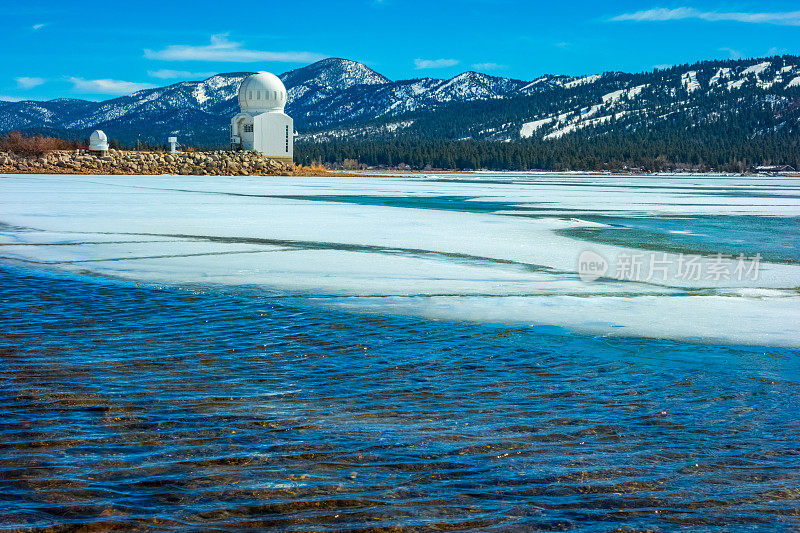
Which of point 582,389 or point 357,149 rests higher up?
point 357,149

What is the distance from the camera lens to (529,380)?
5547mm

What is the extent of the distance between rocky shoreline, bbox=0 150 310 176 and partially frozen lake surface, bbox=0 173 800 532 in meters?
50.6

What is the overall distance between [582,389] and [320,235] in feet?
34.3

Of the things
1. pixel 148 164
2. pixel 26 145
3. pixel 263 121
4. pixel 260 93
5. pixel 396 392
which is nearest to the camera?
pixel 396 392

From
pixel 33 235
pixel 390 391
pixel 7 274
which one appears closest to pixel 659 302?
pixel 390 391

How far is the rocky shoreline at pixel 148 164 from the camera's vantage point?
57656 millimetres

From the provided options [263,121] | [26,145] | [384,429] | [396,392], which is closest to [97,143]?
[26,145]

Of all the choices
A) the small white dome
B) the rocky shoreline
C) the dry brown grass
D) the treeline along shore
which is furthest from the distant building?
the dry brown grass

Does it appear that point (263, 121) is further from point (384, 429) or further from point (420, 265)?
point (384, 429)

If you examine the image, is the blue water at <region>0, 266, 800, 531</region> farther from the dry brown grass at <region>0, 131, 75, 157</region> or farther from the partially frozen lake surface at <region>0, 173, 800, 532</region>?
the dry brown grass at <region>0, 131, 75, 157</region>

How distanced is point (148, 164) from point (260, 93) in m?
15.5

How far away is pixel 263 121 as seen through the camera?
7194cm

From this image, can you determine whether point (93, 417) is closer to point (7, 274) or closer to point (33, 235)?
point (7, 274)

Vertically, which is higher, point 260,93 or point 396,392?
point 260,93
